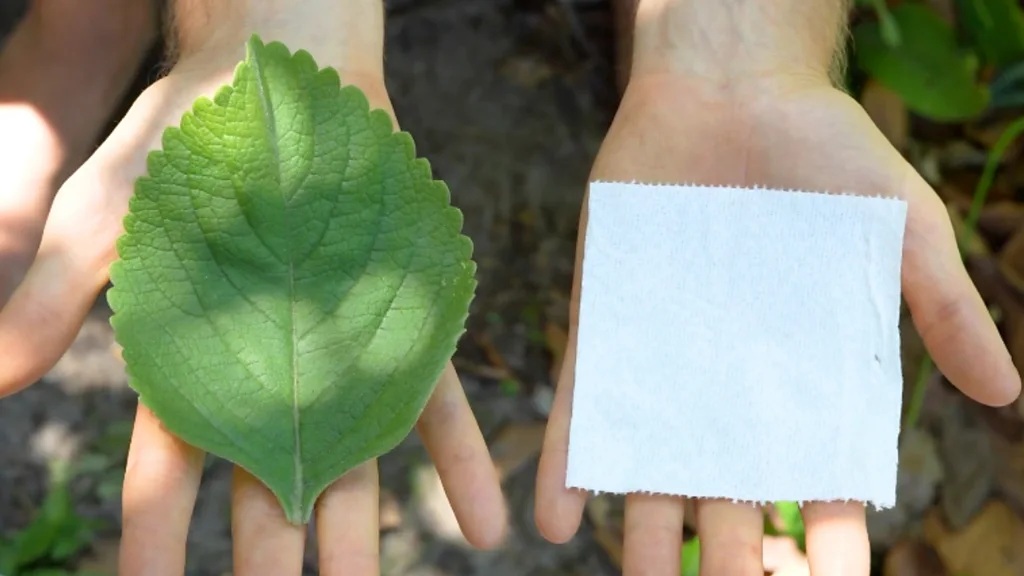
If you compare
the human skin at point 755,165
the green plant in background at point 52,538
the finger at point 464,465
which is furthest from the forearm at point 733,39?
the green plant in background at point 52,538

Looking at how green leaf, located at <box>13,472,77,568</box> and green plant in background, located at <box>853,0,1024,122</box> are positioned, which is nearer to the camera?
green leaf, located at <box>13,472,77,568</box>

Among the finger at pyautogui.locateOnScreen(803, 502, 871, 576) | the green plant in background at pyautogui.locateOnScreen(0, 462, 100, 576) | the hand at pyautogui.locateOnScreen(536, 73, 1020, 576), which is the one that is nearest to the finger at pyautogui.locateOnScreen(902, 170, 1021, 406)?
the hand at pyautogui.locateOnScreen(536, 73, 1020, 576)

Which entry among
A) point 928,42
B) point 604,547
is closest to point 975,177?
point 928,42

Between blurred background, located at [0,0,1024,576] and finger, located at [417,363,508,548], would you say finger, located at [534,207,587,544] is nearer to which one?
finger, located at [417,363,508,548]

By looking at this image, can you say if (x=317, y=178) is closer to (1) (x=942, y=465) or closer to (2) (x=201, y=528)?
(2) (x=201, y=528)

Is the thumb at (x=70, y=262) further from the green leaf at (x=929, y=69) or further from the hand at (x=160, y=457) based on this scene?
the green leaf at (x=929, y=69)

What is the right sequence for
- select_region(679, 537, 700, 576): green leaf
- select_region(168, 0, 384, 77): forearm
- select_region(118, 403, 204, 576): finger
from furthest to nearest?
select_region(679, 537, 700, 576): green leaf, select_region(168, 0, 384, 77): forearm, select_region(118, 403, 204, 576): finger
